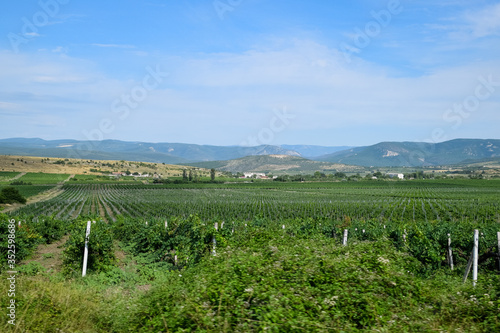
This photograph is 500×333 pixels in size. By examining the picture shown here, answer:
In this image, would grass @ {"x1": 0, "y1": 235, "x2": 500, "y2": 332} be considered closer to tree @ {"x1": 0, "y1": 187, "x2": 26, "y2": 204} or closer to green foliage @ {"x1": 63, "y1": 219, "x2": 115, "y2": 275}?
green foliage @ {"x1": 63, "y1": 219, "x2": 115, "y2": 275}

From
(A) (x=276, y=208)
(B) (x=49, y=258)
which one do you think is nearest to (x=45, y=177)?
(A) (x=276, y=208)

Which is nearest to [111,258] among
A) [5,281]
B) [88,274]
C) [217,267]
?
[88,274]

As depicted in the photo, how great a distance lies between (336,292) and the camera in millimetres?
5145

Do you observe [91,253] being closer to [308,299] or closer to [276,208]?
[308,299]

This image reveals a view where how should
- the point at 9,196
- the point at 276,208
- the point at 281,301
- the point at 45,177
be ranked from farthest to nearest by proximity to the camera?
1. the point at 45,177
2. the point at 9,196
3. the point at 276,208
4. the point at 281,301

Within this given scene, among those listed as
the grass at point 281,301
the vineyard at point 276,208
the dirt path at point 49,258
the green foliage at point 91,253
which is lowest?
the vineyard at point 276,208

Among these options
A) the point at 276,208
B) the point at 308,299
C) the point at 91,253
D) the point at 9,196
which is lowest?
the point at 276,208

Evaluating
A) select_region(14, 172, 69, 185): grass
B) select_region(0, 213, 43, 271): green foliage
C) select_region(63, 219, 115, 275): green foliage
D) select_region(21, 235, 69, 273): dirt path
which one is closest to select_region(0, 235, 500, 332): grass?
select_region(63, 219, 115, 275): green foliage

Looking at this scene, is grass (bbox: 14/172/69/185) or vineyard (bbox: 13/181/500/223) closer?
vineyard (bbox: 13/181/500/223)

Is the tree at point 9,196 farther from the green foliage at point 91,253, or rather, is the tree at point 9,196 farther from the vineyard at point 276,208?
the green foliage at point 91,253

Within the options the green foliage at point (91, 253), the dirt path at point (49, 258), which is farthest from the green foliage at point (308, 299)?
the dirt path at point (49, 258)

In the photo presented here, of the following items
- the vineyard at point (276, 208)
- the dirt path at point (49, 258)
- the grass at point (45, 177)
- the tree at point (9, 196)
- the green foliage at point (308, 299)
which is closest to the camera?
the green foliage at point (308, 299)

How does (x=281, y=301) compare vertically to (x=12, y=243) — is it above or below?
above

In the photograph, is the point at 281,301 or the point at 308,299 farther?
the point at 308,299
